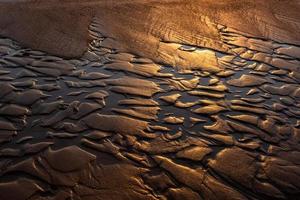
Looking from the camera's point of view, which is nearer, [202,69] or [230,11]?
[202,69]

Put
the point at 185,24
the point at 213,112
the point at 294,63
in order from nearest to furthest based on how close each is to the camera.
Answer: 1. the point at 213,112
2. the point at 294,63
3. the point at 185,24

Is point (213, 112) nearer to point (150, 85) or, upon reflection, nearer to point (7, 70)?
point (150, 85)

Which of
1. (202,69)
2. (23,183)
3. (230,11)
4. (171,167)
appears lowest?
(23,183)

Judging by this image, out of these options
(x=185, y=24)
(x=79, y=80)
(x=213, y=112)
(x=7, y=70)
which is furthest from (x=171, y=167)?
(x=185, y=24)

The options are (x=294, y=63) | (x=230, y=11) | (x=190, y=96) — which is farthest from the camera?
(x=230, y=11)

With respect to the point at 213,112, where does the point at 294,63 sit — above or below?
above

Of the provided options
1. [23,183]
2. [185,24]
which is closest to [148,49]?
[185,24]

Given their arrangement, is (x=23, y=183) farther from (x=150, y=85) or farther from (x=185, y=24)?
(x=185, y=24)
